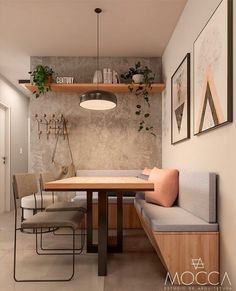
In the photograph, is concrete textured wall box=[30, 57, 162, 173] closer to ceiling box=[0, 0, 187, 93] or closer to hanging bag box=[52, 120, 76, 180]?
hanging bag box=[52, 120, 76, 180]

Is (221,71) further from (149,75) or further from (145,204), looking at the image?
(149,75)

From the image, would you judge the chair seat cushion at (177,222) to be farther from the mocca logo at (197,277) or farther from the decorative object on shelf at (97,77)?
the decorative object on shelf at (97,77)

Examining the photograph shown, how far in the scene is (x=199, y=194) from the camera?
7.61 ft

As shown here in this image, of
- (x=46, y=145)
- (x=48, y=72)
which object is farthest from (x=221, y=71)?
(x=46, y=145)

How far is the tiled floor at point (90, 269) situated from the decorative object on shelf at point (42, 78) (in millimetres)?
2148

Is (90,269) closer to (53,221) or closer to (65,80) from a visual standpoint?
(53,221)

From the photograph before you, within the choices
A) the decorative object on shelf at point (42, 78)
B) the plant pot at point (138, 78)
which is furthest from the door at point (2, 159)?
the plant pot at point (138, 78)

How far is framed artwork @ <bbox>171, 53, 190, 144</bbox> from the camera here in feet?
9.59

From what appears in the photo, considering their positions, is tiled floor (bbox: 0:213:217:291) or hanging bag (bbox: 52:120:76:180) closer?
tiled floor (bbox: 0:213:217:291)

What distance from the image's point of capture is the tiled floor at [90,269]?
2078 mm

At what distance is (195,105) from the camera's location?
2680 millimetres

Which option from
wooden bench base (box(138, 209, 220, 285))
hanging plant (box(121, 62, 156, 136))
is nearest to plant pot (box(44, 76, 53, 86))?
hanging plant (box(121, 62, 156, 136))

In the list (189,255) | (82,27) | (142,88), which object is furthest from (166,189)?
(82,27)

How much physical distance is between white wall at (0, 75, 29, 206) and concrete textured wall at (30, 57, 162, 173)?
1.26 meters
